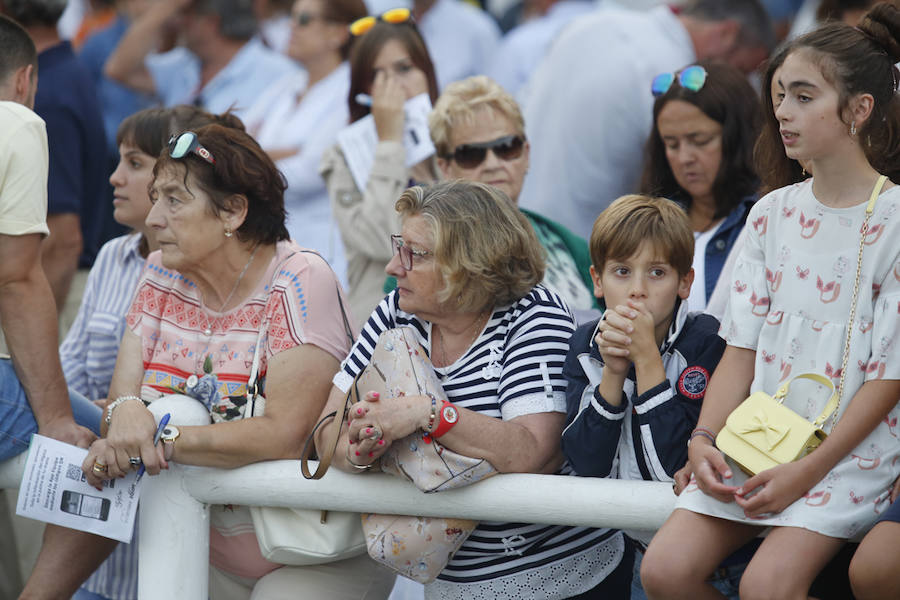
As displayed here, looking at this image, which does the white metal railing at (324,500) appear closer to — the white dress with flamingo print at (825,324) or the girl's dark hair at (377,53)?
the white dress with flamingo print at (825,324)

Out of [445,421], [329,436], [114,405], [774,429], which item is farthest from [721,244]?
[114,405]

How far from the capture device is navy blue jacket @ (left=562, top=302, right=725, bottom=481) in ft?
8.46

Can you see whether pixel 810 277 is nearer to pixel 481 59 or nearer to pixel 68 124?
pixel 68 124

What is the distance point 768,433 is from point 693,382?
312mm

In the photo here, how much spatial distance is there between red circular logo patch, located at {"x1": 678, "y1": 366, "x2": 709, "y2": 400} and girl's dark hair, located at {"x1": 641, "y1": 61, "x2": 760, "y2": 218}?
105 cm

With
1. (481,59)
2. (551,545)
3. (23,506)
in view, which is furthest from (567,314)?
(481,59)

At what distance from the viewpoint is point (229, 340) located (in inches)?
123

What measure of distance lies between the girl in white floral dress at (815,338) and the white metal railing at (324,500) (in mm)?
125

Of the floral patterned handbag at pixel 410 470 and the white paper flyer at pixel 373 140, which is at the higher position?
the white paper flyer at pixel 373 140

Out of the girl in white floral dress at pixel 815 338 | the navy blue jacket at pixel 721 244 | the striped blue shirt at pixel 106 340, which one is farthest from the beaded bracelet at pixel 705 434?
the striped blue shirt at pixel 106 340

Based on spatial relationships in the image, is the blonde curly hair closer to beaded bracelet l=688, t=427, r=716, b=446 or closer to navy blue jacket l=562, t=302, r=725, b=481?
navy blue jacket l=562, t=302, r=725, b=481

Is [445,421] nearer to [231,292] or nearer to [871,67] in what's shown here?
[231,292]

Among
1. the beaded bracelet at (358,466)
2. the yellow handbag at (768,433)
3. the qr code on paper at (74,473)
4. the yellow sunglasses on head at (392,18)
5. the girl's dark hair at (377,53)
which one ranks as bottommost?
the qr code on paper at (74,473)

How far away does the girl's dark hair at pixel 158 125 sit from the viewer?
353 cm
